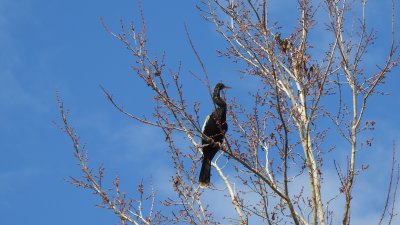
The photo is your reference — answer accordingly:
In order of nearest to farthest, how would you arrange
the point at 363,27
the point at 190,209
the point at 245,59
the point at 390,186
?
the point at 390,186 → the point at 190,209 → the point at 363,27 → the point at 245,59

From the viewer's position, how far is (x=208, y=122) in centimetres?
926

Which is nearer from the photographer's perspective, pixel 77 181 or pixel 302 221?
pixel 302 221

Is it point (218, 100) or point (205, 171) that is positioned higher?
point (218, 100)

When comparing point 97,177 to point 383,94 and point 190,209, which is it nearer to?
point 190,209

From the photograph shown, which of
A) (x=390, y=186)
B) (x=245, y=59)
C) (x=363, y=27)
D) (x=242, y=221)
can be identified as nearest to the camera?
(x=390, y=186)

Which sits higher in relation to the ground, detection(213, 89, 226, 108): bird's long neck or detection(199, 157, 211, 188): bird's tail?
detection(213, 89, 226, 108): bird's long neck

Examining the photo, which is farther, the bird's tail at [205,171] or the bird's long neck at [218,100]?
the bird's long neck at [218,100]

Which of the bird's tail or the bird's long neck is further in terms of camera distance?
the bird's long neck

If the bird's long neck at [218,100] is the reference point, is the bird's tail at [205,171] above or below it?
below

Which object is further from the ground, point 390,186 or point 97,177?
point 97,177

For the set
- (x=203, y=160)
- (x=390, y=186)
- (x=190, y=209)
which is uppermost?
(x=203, y=160)

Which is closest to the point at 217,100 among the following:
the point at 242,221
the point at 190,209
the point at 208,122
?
the point at 208,122

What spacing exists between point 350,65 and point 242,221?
300 centimetres

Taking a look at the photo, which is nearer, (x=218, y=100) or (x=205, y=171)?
(x=205, y=171)
